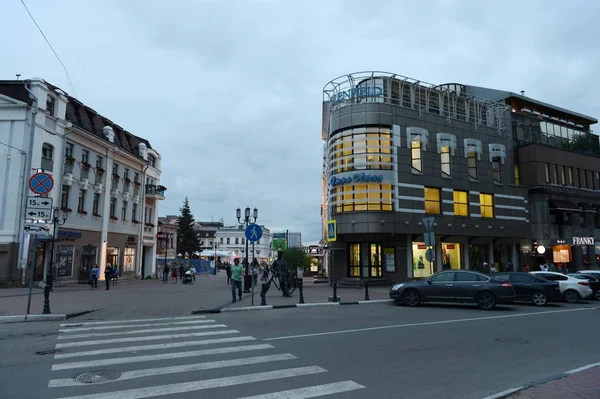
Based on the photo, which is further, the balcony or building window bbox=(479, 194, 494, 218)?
the balcony

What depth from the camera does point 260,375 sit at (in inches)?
254

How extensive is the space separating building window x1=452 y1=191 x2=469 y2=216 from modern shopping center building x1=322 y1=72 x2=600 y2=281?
0.27ft

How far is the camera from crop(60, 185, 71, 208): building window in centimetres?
2863

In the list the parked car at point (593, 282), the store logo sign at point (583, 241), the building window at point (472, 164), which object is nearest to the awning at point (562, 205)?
the store logo sign at point (583, 241)

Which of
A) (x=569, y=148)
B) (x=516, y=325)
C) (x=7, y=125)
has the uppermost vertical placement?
(x=569, y=148)

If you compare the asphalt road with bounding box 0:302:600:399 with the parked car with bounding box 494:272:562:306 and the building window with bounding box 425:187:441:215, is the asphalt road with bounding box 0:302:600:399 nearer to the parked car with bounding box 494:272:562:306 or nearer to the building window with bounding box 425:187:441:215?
the parked car with bounding box 494:272:562:306

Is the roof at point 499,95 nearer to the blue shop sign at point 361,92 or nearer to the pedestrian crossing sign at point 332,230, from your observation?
the blue shop sign at point 361,92

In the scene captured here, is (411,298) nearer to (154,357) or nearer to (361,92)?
(154,357)

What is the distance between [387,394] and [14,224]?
27.0m

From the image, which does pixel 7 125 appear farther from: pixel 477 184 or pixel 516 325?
pixel 477 184

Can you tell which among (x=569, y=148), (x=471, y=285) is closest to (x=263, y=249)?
(x=569, y=148)

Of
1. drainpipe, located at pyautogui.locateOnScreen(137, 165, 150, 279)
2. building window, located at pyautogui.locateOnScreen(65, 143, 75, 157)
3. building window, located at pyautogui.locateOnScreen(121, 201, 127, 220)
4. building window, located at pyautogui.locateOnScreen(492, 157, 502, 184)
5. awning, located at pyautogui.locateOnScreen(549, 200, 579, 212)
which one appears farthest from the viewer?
drainpipe, located at pyautogui.locateOnScreen(137, 165, 150, 279)

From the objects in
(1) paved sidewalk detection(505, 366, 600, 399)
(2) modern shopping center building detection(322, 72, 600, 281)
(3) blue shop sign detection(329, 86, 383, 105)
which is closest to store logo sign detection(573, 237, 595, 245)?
(2) modern shopping center building detection(322, 72, 600, 281)

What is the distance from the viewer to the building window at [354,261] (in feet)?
91.1
